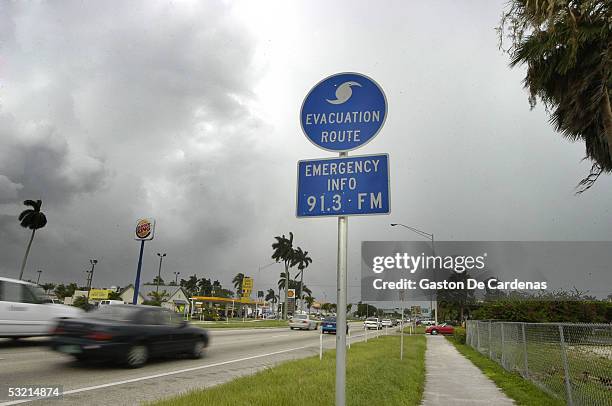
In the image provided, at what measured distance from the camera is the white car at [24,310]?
11.4 meters

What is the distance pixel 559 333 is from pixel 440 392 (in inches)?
99.1

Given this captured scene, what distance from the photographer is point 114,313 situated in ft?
33.5

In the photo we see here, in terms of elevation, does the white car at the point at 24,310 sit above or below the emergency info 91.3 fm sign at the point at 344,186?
below

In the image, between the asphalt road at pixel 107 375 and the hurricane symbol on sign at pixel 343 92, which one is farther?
the asphalt road at pixel 107 375

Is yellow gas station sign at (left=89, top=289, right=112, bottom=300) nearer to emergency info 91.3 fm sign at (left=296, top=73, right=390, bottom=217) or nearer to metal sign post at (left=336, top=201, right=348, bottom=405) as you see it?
emergency info 91.3 fm sign at (left=296, top=73, right=390, bottom=217)

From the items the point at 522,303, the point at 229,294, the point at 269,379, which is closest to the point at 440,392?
the point at 269,379

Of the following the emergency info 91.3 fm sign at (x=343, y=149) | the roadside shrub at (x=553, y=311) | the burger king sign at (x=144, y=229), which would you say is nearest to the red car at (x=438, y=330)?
the roadside shrub at (x=553, y=311)

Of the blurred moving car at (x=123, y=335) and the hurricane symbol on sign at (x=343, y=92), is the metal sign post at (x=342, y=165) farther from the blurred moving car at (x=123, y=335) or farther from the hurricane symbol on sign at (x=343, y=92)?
the blurred moving car at (x=123, y=335)

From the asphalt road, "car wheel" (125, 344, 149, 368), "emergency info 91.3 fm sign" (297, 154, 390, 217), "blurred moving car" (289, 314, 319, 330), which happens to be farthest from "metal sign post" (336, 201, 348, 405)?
"blurred moving car" (289, 314, 319, 330)

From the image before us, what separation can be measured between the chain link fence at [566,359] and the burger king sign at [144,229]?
2204 centimetres

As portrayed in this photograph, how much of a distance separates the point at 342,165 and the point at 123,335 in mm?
8038

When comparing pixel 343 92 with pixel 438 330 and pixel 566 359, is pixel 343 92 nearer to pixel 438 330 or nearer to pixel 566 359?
pixel 566 359

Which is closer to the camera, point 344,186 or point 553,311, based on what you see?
point 344,186

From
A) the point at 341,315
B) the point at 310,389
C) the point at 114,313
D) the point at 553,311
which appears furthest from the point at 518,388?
the point at 553,311
